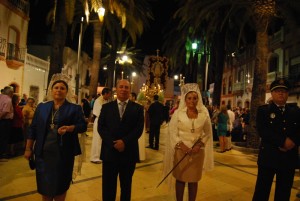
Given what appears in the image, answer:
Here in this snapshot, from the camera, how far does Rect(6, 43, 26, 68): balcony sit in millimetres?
20750

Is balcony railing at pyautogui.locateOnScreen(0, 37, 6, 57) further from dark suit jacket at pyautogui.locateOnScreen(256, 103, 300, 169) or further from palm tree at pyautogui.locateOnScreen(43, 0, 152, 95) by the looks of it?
dark suit jacket at pyautogui.locateOnScreen(256, 103, 300, 169)

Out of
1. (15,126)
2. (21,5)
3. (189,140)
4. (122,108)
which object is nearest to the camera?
(122,108)

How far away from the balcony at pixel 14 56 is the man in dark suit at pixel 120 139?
18.8 m

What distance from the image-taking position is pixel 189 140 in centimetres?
466

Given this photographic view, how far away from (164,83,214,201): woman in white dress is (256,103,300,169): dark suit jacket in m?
0.91

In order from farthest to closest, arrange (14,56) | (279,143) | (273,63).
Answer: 1. (273,63)
2. (14,56)
3. (279,143)

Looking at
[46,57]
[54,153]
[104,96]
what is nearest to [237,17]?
[104,96]

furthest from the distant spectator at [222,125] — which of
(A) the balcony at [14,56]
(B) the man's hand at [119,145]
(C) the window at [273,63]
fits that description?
(C) the window at [273,63]

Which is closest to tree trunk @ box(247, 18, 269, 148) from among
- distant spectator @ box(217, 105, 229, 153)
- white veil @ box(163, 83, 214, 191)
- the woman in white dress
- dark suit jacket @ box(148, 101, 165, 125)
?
distant spectator @ box(217, 105, 229, 153)

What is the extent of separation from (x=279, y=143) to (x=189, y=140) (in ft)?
4.14

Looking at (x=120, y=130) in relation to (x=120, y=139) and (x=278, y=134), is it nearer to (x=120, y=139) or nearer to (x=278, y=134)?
(x=120, y=139)

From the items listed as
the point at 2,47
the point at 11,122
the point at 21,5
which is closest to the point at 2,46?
the point at 2,47

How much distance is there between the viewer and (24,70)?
2323 centimetres

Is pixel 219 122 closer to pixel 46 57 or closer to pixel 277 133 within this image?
pixel 277 133
